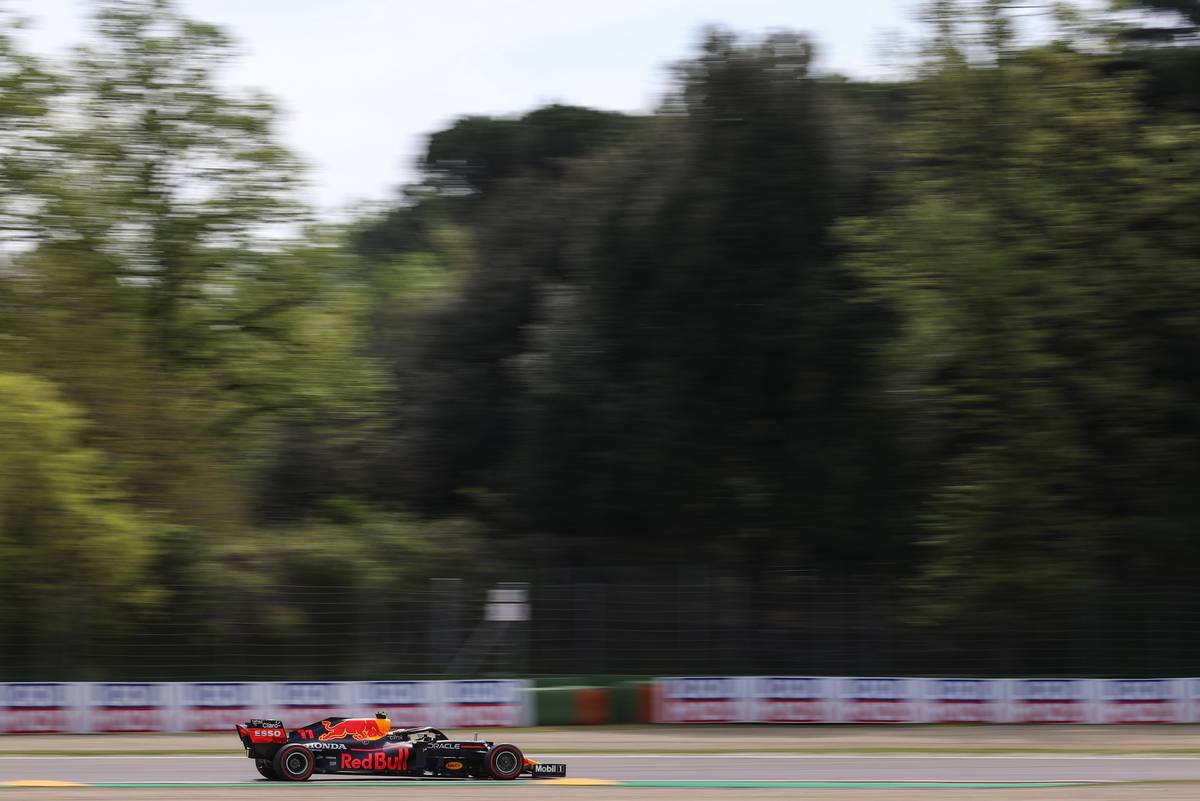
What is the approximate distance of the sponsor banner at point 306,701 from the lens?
20781mm

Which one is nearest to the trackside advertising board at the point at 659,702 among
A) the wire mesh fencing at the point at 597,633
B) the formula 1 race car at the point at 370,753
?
the wire mesh fencing at the point at 597,633

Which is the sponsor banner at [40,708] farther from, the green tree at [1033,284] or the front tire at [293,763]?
the green tree at [1033,284]

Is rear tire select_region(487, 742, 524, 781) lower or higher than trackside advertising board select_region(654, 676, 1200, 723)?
higher

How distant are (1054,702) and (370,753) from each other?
12.2 meters

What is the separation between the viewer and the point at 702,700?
22000mm

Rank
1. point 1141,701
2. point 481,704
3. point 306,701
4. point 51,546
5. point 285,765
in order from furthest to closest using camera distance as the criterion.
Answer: point 51,546 < point 1141,701 < point 481,704 < point 306,701 < point 285,765

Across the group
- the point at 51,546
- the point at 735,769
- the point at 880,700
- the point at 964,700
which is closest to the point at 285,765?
the point at 735,769

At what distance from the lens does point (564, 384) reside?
3041 centimetres

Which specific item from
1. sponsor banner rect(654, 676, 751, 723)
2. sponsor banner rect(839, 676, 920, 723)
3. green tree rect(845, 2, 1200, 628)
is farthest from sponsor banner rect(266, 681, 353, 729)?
green tree rect(845, 2, 1200, 628)

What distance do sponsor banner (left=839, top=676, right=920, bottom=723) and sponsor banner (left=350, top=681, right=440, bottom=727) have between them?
642cm

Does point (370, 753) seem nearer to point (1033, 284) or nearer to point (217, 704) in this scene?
point (217, 704)

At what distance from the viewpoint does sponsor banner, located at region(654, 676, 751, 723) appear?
21.9 meters

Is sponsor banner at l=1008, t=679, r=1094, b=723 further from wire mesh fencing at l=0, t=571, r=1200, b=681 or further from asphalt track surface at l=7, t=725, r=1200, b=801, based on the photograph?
wire mesh fencing at l=0, t=571, r=1200, b=681

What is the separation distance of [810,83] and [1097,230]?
7.17 meters
